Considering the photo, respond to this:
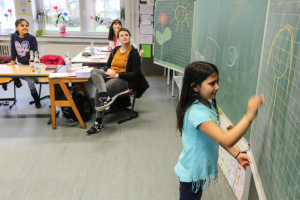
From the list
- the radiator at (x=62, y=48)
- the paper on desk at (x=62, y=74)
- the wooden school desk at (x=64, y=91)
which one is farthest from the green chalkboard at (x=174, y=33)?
the radiator at (x=62, y=48)

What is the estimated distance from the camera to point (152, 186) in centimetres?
208

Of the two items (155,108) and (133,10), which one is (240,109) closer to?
(155,108)

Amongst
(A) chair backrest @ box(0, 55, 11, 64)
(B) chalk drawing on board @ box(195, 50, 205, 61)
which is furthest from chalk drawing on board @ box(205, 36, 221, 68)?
(A) chair backrest @ box(0, 55, 11, 64)

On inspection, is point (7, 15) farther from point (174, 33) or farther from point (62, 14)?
point (174, 33)

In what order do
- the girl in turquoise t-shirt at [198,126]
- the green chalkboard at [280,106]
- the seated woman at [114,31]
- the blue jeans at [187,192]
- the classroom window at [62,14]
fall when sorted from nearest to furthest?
the green chalkboard at [280,106]
the girl in turquoise t-shirt at [198,126]
the blue jeans at [187,192]
the seated woman at [114,31]
the classroom window at [62,14]

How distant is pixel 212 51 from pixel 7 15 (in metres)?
5.19

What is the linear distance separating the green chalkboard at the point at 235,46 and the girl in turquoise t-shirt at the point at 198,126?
0.34 m

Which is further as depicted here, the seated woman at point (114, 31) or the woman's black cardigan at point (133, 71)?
the seated woman at point (114, 31)

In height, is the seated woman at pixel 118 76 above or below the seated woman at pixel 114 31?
below

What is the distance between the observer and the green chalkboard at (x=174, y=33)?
10.5 feet

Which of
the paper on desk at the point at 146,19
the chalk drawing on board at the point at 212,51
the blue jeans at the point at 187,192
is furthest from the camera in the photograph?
the paper on desk at the point at 146,19

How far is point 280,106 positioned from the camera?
86 cm

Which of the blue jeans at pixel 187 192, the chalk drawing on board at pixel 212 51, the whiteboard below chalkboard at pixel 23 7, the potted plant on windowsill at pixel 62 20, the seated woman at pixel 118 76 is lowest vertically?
the blue jeans at pixel 187 192

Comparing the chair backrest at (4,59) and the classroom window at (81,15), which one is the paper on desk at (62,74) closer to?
the chair backrest at (4,59)
